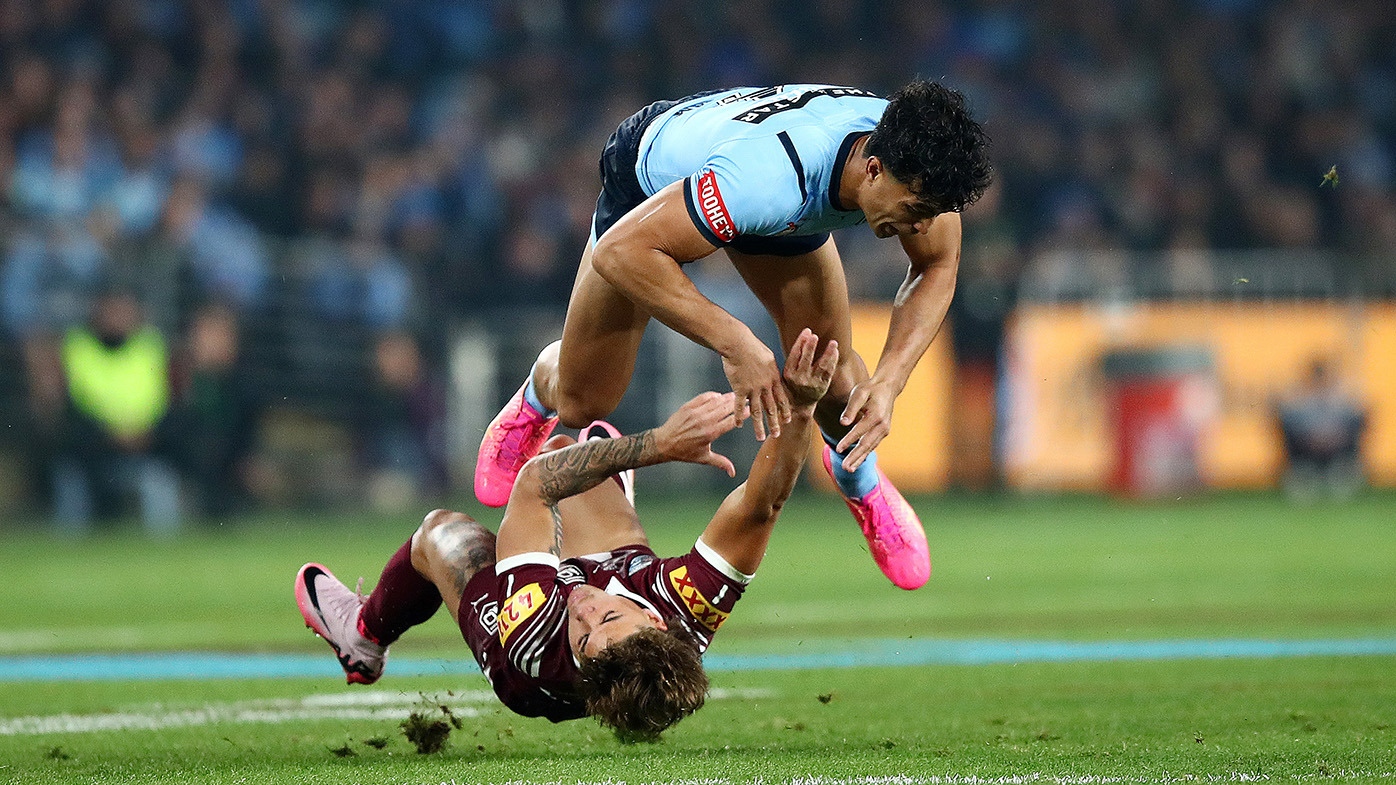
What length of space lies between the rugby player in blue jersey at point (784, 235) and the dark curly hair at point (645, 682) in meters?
0.70

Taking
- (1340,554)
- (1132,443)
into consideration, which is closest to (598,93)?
(1132,443)

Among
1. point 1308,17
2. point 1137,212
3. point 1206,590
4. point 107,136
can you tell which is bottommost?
point 1206,590

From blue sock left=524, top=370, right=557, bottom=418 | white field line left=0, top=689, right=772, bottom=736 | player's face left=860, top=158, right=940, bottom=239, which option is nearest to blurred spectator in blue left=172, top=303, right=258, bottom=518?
white field line left=0, top=689, right=772, bottom=736

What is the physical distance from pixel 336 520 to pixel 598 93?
6.55 m

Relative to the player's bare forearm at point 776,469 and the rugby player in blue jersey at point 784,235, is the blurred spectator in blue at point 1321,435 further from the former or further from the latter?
the player's bare forearm at point 776,469

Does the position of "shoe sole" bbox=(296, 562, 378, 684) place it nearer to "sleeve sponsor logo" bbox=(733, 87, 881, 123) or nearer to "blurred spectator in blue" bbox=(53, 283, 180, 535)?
"sleeve sponsor logo" bbox=(733, 87, 881, 123)

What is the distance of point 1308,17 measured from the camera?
20766 millimetres

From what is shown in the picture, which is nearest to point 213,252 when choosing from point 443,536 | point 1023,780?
point 443,536

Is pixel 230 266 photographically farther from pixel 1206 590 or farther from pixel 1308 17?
pixel 1308 17

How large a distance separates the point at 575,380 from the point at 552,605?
4.56 feet

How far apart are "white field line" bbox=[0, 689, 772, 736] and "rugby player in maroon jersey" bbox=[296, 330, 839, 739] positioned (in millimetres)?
782

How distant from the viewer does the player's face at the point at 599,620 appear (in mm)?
4895

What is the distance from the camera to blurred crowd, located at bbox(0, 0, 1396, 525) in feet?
50.7

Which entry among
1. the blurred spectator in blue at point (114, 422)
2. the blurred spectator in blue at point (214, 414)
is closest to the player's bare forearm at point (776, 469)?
the blurred spectator in blue at point (114, 422)
